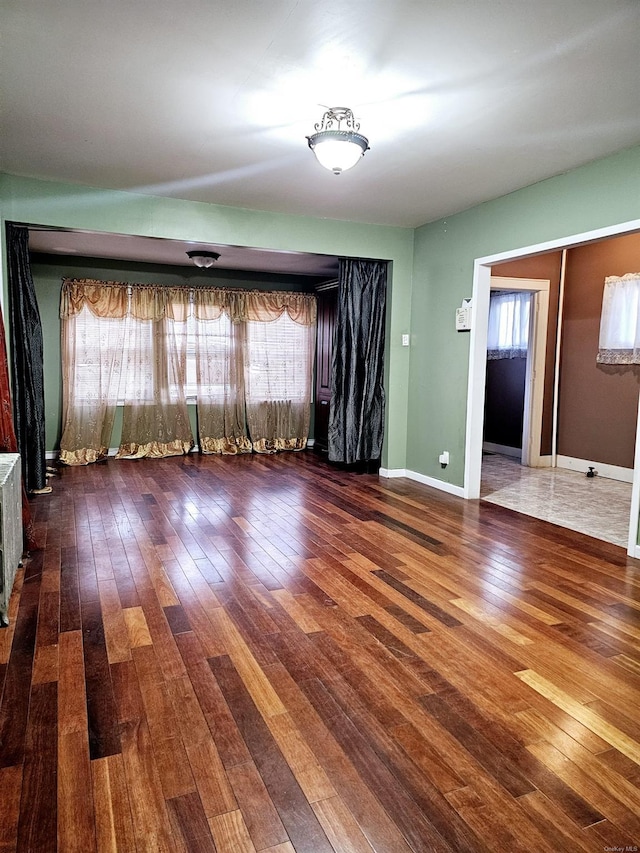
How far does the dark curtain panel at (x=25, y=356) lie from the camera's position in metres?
4.73

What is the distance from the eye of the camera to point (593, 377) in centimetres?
→ 649

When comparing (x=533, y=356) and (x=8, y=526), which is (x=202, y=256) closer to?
(x=533, y=356)

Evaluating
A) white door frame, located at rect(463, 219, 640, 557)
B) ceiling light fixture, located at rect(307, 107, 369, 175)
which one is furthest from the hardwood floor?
ceiling light fixture, located at rect(307, 107, 369, 175)

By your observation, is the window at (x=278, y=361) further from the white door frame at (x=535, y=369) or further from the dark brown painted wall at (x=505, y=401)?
the white door frame at (x=535, y=369)

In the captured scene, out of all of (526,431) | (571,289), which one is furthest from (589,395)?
(571,289)

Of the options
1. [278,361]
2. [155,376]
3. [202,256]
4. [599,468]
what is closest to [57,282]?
[155,376]

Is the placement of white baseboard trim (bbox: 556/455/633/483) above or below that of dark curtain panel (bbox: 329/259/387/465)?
below

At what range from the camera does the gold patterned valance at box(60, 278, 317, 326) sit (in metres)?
6.93

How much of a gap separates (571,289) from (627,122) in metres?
3.76

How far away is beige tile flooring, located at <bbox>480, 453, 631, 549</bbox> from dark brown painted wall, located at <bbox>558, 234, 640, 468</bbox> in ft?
1.26

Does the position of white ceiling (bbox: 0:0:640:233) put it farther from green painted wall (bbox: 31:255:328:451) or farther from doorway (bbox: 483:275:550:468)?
green painted wall (bbox: 31:255:328:451)

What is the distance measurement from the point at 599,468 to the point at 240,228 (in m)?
4.69

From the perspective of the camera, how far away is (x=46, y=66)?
270 cm

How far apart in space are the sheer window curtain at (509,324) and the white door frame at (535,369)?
171mm
